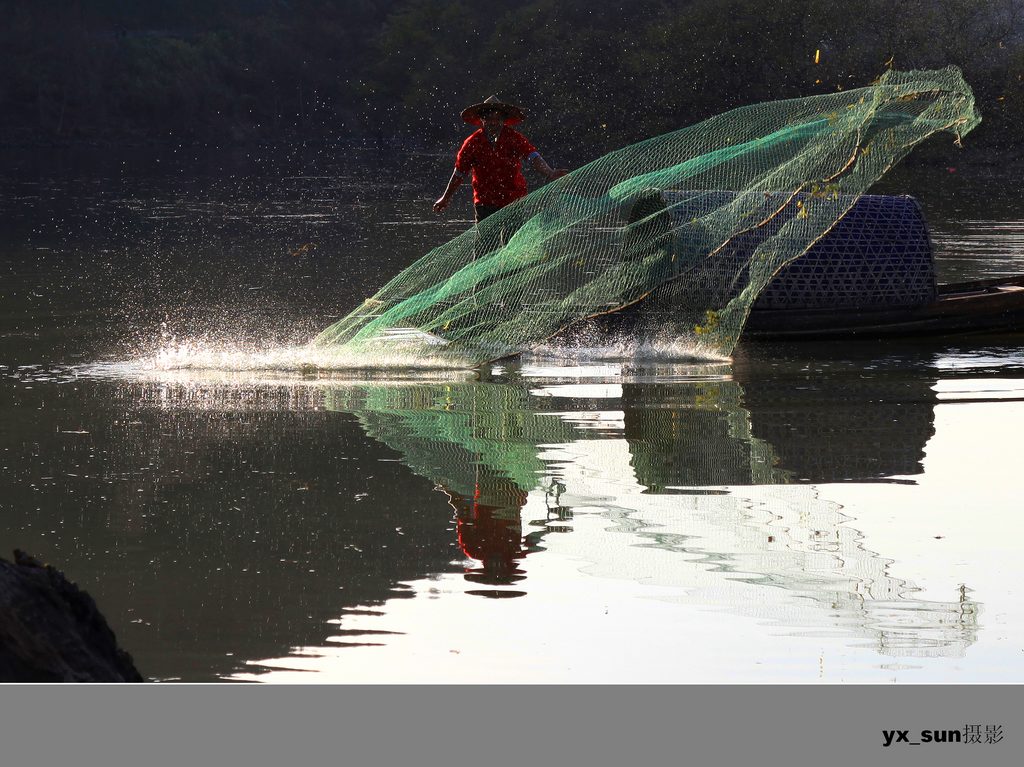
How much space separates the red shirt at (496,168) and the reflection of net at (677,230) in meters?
0.65

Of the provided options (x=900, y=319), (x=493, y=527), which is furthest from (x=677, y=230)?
(x=493, y=527)

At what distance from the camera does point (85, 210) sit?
70.0 ft

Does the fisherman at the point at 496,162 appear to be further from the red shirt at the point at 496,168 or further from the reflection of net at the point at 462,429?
the reflection of net at the point at 462,429

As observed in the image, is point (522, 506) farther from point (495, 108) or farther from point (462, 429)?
point (495, 108)

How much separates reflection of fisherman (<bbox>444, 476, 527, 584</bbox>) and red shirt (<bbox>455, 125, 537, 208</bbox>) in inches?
146

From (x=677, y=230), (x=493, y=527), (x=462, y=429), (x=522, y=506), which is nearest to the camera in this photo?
(x=493, y=527)

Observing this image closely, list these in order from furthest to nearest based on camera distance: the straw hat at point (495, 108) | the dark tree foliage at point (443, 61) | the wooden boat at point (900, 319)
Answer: the dark tree foliage at point (443, 61), the wooden boat at point (900, 319), the straw hat at point (495, 108)

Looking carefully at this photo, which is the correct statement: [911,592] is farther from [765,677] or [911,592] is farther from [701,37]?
[701,37]

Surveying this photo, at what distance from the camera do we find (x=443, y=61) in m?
52.0

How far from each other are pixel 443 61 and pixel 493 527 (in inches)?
1877

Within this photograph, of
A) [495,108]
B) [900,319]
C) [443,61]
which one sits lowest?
[900,319]

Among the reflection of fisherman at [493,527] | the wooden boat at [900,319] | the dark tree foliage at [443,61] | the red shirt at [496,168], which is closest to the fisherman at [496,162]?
the red shirt at [496,168]

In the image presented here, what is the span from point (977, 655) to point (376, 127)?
46.8 metres

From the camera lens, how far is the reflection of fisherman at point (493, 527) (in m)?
5.11
